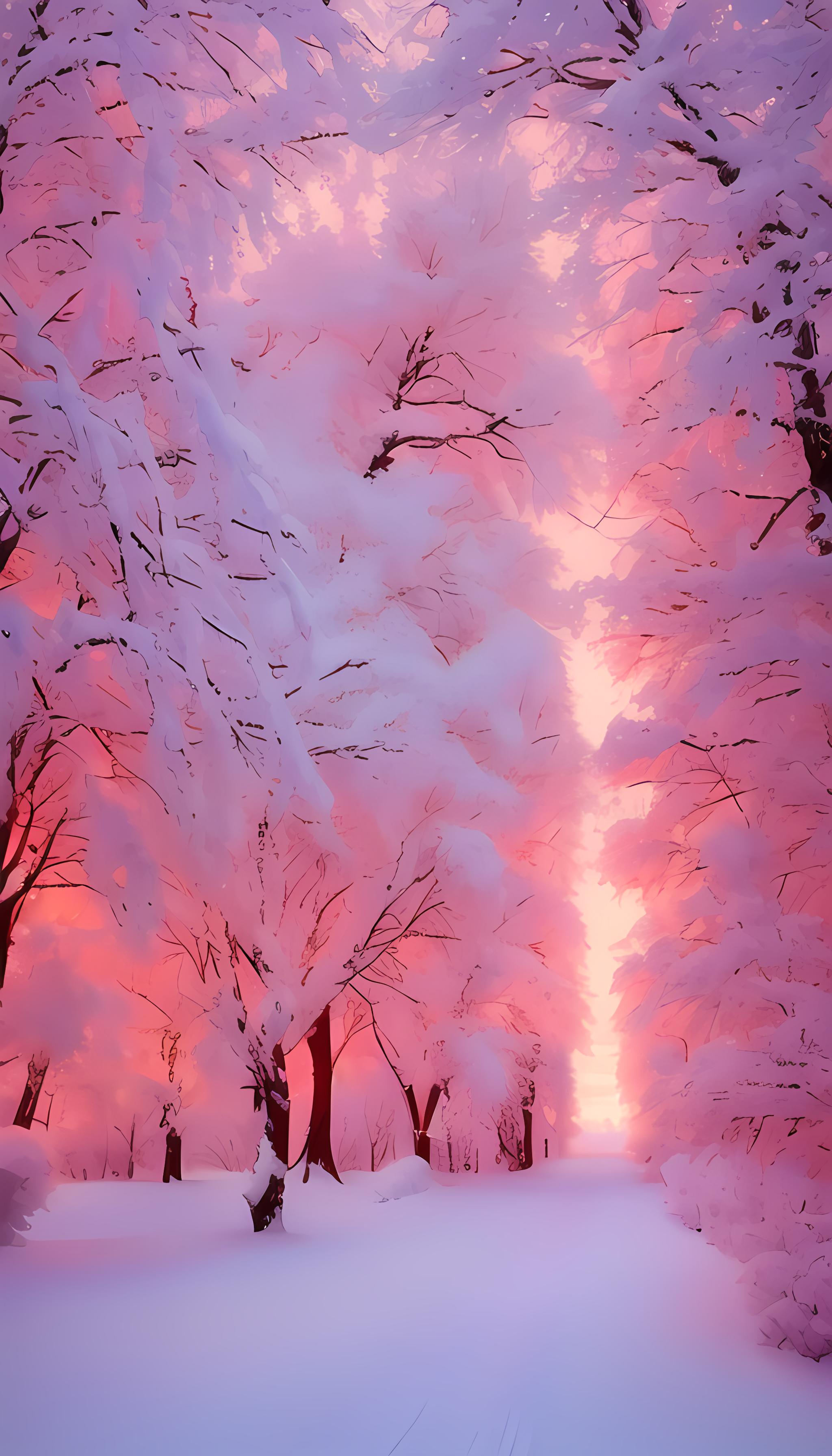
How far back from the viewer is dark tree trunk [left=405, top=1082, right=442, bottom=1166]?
12.7 meters

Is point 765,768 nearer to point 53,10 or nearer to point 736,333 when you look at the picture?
point 736,333

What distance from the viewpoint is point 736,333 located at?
15.2 feet

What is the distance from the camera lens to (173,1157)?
12.0 meters

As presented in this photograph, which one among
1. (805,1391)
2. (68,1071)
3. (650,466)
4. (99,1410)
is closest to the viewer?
(99,1410)

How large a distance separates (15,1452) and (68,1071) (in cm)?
670

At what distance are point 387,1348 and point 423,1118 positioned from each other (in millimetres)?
9306

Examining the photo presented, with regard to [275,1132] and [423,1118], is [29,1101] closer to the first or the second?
[275,1132]

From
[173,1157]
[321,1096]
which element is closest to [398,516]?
[321,1096]

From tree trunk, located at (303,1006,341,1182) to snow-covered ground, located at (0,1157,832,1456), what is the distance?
3136mm

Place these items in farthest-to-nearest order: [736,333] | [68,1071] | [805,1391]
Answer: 1. [68,1071]
2. [736,333]
3. [805,1391]

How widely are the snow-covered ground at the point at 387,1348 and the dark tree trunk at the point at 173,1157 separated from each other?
15.2 feet

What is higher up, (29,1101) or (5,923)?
(5,923)

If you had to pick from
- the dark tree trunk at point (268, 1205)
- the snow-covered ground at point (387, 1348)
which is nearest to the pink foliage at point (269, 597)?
the dark tree trunk at point (268, 1205)

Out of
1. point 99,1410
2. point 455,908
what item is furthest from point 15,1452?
point 455,908
